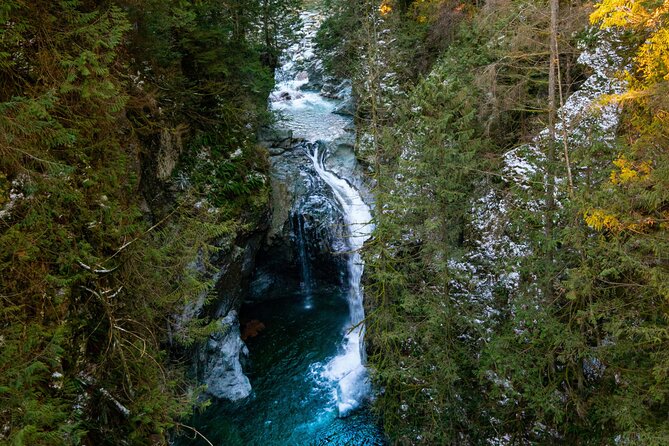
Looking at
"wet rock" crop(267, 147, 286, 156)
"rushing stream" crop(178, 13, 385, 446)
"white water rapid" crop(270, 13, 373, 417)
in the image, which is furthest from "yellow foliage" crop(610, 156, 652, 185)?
"wet rock" crop(267, 147, 286, 156)

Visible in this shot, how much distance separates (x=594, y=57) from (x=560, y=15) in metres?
1.58

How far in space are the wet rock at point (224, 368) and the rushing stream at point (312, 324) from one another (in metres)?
0.31

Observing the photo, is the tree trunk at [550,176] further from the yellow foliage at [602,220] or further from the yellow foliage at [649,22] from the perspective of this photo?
the yellow foliage at [649,22]

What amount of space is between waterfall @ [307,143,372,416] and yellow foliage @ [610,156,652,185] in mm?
5102

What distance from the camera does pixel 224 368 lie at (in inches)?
486

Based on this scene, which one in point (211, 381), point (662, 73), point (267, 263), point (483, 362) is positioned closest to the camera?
point (662, 73)

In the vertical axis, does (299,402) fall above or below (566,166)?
below

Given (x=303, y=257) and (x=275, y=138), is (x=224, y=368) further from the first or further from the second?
(x=275, y=138)

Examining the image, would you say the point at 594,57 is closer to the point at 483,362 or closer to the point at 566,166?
the point at 566,166

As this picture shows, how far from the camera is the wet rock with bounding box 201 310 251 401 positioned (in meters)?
12.1

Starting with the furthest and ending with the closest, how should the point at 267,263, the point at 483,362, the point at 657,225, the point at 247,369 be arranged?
the point at 267,263, the point at 247,369, the point at 483,362, the point at 657,225

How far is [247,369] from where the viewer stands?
13359 mm

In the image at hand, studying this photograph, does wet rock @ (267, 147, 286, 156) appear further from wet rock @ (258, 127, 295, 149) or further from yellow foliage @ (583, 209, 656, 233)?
yellow foliage @ (583, 209, 656, 233)

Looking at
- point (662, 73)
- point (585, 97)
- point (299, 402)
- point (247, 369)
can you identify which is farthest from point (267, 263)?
point (662, 73)
